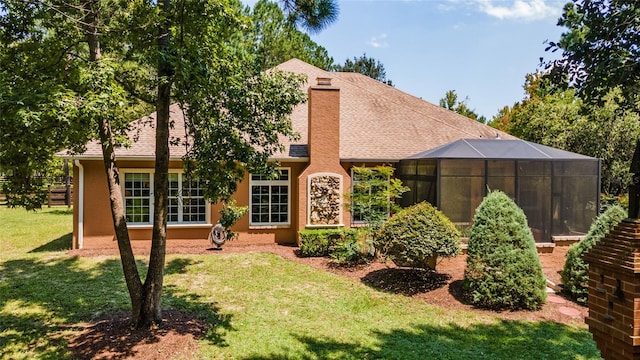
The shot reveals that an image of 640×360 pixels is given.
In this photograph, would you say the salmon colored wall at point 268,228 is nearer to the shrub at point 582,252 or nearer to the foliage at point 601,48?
the shrub at point 582,252

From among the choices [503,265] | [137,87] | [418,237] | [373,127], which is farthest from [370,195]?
[137,87]

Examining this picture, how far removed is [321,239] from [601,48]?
897 cm

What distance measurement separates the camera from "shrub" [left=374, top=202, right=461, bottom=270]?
8391mm

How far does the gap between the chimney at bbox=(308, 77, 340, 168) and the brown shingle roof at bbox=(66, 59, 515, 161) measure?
2.05 ft

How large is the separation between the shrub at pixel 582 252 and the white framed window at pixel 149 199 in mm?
10206

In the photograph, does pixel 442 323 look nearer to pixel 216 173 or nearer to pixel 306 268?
pixel 306 268

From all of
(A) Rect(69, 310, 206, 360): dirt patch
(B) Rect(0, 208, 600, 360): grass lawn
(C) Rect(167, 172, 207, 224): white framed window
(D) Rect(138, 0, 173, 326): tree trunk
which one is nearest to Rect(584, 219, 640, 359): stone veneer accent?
(B) Rect(0, 208, 600, 360): grass lawn

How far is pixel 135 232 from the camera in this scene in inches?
470

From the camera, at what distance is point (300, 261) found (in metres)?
10.8

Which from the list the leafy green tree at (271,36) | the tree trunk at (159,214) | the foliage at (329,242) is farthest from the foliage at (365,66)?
the tree trunk at (159,214)

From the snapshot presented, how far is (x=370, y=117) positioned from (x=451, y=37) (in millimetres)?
5171

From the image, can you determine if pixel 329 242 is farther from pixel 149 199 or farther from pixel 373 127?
pixel 149 199

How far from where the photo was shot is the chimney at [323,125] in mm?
12234

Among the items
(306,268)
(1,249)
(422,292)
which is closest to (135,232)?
(1,249)
